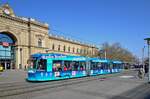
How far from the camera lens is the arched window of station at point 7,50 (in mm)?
60625

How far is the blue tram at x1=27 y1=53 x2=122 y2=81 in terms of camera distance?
25375 millimetres

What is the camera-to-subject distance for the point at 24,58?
219 feet

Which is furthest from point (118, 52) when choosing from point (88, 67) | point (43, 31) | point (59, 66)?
point (59, 66)

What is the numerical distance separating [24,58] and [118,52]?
186ft

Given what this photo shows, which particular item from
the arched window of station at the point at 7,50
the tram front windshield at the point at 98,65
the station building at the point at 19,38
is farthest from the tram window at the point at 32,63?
the arched window of station at the point at 7,50

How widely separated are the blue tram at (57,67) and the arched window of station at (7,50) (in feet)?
97.6

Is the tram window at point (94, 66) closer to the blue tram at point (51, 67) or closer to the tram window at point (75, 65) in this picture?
the tram window at point (75, 65)

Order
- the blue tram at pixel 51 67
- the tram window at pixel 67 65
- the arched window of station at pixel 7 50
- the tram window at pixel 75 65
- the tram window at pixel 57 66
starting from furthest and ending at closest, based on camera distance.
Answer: the arched window of station at pixel 7 50, the tram window at pixel 75 65, the tram window at pixel 67 65, the tram window at pixel 57 66, the blue tram at pixel 51 67

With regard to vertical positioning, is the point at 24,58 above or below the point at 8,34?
below

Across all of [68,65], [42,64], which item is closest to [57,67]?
[42,64]

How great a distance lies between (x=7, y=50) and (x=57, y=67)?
3863cm

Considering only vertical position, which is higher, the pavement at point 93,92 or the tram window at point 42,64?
the tram window at point 42,64

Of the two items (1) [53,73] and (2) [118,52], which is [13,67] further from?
(2) [118,52]

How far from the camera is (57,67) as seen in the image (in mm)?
27375
